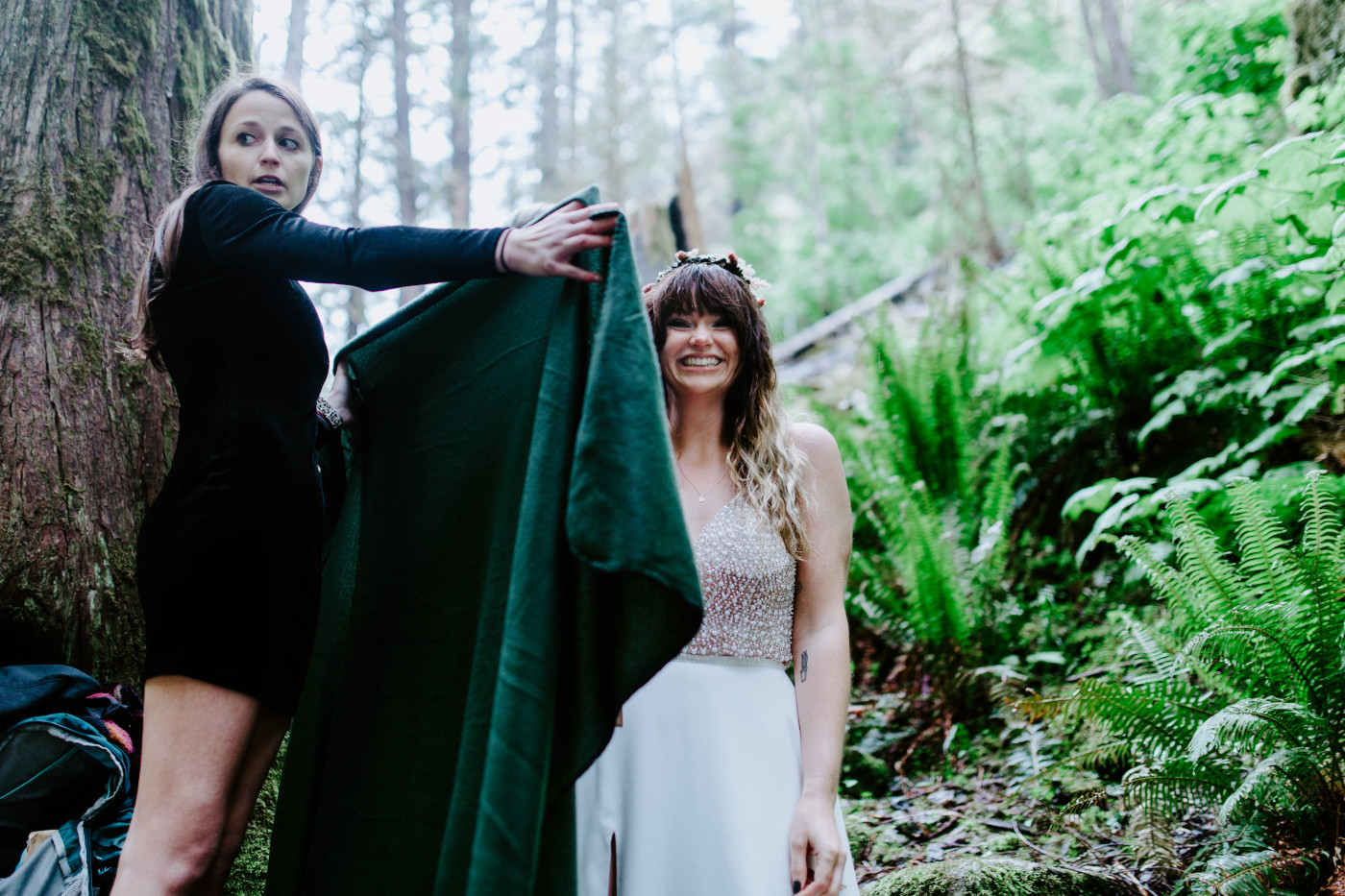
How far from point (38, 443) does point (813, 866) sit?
2.21 meters

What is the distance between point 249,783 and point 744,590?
3.65ft

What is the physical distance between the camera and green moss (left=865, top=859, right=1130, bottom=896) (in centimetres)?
223

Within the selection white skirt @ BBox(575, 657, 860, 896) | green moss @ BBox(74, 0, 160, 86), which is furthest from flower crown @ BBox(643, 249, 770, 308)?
green moss @ BBox(74, 0, 160, 86)

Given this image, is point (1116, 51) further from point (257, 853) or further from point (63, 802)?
point (63, 802)

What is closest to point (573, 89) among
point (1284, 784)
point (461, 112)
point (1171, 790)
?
point (461, 112)

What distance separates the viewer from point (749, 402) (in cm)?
206

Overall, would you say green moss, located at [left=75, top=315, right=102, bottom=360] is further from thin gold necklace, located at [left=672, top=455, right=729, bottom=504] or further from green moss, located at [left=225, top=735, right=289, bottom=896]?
thin gold necklace, located at [left=672, top=455, right=729, bottom=504]

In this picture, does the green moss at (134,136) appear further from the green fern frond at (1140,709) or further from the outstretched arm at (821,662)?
the green fern frond at (1140,709)

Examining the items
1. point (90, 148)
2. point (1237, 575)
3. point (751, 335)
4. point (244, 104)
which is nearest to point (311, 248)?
point (244, 104)

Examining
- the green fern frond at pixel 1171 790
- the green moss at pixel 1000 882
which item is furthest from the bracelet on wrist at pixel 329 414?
the green fern frond at pixel 1171 790

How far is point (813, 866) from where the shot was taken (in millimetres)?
1566

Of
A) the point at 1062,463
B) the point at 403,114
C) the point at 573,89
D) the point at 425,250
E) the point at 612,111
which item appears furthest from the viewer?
the point at 573,89

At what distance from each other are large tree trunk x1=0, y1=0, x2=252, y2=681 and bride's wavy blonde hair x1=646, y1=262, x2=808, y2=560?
1.57 m

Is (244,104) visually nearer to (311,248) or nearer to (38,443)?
(311,248)
